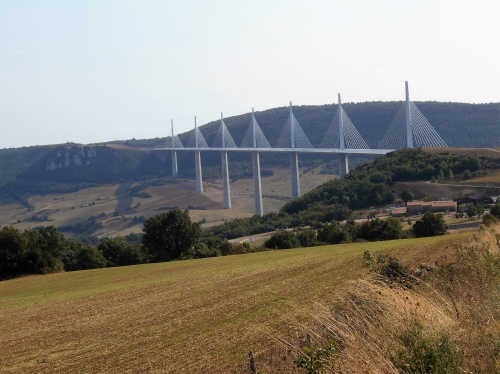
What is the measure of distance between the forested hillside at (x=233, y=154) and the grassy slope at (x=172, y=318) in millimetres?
72438

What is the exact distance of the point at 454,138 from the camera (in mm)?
87062

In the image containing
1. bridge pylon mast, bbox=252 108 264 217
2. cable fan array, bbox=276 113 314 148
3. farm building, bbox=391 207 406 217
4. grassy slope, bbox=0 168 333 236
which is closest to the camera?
farm building, bbox=391 207 406 217

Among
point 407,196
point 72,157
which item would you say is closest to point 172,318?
point 407,196

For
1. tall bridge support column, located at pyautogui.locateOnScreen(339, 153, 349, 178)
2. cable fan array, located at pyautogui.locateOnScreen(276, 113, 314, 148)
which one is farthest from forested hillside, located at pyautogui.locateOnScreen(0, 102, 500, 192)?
tall bridge support column, located at pyautogui.locateOnScreen(339, 153, 349, 178)

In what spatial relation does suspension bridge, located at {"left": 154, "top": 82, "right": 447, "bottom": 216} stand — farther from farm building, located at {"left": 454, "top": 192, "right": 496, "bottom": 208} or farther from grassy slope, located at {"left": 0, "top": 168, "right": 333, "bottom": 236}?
farm building, located at {"left": 454, "top": 192, "right": 496, "bottom": 208}

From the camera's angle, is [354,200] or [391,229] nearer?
[391,229]

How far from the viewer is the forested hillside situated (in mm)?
91312

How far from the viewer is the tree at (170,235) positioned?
3419 cm

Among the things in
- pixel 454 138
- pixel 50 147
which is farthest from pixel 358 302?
pixel 50 147

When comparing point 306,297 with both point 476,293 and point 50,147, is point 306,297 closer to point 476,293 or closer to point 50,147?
point 476,293

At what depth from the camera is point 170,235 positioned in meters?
34.4

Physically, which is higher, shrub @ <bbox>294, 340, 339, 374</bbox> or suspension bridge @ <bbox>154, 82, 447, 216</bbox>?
suspension bridge @ <bbox>154, 82, 447, 216</bbox>

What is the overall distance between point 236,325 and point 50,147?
6249 inches

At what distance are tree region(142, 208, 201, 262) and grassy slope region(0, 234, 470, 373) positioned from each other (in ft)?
46.3
